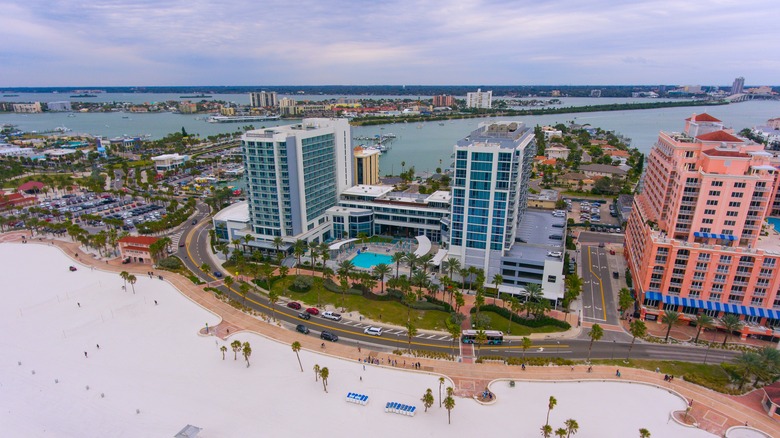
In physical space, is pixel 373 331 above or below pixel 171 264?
below

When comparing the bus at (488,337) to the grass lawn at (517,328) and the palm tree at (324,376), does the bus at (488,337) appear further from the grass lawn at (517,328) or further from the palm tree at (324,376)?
the palm tree at (324,376)

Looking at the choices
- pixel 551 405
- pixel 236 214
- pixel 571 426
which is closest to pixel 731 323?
pixel 551 405

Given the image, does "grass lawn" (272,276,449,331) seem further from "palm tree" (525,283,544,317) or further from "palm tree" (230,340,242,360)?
"palm tree" (230,340,242,360)

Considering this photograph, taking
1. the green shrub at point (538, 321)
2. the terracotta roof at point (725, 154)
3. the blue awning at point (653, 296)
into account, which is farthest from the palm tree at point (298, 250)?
the terracotta roof at point (725, 154)

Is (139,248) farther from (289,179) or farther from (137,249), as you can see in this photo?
(289,179)

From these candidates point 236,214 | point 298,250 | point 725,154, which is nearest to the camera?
point 725,154

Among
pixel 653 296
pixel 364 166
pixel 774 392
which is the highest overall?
pixel 364 166
